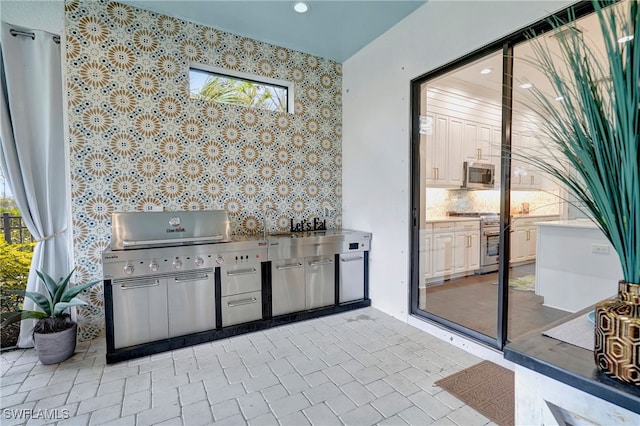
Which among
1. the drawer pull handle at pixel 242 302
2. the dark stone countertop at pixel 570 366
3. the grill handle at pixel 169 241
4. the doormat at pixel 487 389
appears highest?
the grill handle at pixel 169 241

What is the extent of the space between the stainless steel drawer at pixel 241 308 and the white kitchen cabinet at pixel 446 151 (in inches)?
95.9

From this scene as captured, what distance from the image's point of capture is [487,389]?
2018mm

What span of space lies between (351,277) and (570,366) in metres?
2.82

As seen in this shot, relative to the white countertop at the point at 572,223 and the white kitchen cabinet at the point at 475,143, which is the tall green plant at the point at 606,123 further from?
the white kitchen cabinet at the point at 475,143

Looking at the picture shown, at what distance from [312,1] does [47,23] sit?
2.41 m

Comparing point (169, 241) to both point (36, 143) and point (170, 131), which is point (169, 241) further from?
point (36, 143)

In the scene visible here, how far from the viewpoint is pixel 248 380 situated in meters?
2.15

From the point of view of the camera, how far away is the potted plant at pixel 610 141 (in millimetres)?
650

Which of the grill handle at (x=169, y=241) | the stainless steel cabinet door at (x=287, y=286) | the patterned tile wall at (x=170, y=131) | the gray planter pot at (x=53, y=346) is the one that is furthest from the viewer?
the stainless steel cabinet door at (x=287, y=286)

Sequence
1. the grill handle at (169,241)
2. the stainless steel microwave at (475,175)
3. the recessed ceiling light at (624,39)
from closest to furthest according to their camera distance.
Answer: the recessed ceiling light at (624,39), the grill handle at (169,241), the stainless steel microwave at (475,175)

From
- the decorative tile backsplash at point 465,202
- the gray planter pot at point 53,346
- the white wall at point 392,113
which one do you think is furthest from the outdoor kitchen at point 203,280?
the decorative tile backsplash at point 465,202

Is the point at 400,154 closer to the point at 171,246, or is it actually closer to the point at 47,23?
the point at 171,246

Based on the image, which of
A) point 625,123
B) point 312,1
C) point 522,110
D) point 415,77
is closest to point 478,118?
point 415,77

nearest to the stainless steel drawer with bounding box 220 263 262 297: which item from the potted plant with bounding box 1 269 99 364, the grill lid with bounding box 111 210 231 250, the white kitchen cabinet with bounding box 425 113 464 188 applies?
the grill lid with bounding box 111 210 231 250
